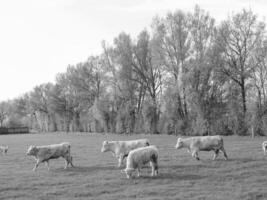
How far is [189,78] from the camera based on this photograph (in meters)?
44.2

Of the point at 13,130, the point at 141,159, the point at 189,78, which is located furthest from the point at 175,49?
the point at 13,130

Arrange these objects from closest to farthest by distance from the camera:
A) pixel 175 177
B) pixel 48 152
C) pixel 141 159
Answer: pixel 175 177
pixel 141 159
pixel 48 152

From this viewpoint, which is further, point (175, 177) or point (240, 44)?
point (240, 44)

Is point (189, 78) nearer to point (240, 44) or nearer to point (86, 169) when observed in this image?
point (240, 44)

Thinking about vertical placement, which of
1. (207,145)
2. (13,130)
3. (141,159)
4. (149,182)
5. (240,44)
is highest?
(240,44)

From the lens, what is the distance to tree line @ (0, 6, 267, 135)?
4294cm

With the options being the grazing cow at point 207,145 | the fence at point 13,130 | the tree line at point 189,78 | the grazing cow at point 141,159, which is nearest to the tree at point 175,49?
the tree line at point 189,78

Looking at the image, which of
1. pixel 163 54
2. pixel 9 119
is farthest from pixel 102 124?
pixel 9 119

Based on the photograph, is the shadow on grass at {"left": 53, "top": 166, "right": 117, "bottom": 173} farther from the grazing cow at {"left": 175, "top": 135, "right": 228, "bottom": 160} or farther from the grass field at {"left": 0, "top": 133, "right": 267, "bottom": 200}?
the grazing cow at {"left": 175, "top": 135, "right": 228, "bottom": 160}

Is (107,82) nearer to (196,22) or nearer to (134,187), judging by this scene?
(196,22)

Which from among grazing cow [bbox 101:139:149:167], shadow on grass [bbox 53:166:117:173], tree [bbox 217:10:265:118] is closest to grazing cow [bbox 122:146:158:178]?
shadow on grass [bbox 53:166:117:173]

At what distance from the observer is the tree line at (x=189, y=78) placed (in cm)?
4294

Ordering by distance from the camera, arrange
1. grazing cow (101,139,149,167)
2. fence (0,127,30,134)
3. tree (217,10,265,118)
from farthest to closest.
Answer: fence (0,127,30,134), tree (217,10,265,118), grazing cow (101,139,149,167)

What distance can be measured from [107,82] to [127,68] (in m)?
6.09
